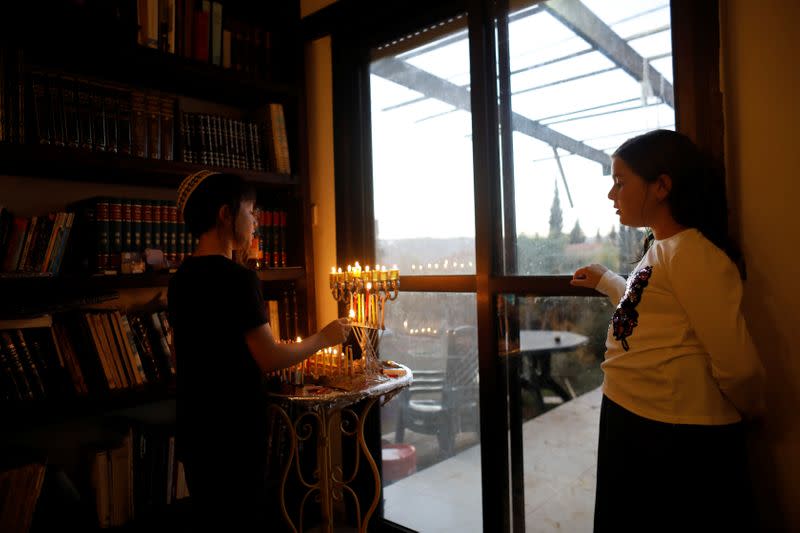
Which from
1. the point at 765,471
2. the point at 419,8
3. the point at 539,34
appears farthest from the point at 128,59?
the point at 765,471

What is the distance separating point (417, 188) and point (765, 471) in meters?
1.58

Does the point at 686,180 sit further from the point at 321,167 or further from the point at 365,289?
the point at 321,167

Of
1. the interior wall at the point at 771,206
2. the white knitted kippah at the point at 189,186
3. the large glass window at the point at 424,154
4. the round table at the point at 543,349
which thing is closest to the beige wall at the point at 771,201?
the interior wall at the point at 771,206

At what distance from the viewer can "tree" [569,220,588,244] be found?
5.75 feet

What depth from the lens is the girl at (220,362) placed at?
1401 mm

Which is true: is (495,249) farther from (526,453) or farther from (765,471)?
(765,471)

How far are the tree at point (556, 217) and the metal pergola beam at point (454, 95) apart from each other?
0.51 feet

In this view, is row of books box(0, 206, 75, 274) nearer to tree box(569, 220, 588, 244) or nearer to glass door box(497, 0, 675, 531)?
glass door box(497, 0, 675, 531)

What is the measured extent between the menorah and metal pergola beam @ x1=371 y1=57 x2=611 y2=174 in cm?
76

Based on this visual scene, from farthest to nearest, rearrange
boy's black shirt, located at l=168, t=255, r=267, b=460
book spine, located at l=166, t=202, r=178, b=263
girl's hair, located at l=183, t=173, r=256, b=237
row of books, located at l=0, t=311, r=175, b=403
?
book spine, located at l=166, t=202, r=178, b=263, row of books, located at l=0, t=311, r=175, b=403, girl's hair, located at l=183, t=173, r=256, b=237, boy's black shirt, located at l=168, t=255, r=267, b=460

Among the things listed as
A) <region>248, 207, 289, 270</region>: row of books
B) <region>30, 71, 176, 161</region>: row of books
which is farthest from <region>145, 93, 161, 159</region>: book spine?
<region>248, 207, 289, 270</region>: row of books

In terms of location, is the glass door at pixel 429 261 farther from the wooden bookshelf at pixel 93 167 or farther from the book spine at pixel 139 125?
the book spine at pixel 139 125

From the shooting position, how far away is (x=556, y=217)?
182 centimetres

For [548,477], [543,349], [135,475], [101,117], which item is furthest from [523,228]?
[135,475]
